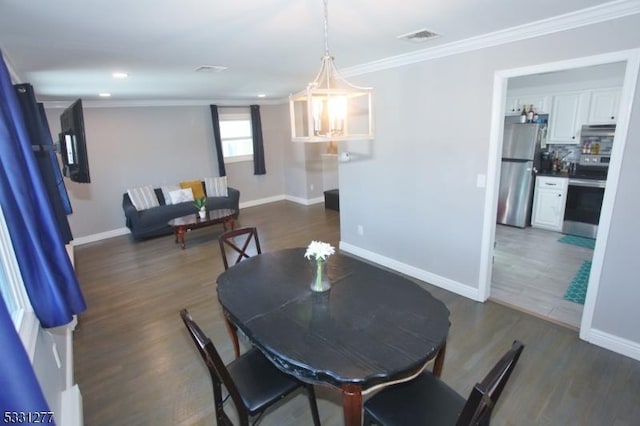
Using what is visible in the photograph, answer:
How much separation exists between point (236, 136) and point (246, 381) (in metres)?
6.38

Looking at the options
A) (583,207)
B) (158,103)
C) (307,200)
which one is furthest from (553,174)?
(158,103)

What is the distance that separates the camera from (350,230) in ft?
15.1

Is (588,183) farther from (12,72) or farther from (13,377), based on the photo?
(12,72)

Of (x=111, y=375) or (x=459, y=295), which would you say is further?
(x=459, y=295)

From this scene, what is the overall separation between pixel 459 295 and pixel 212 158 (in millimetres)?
5661

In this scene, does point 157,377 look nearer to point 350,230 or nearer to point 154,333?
point 154,333

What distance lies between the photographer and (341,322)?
1.76 m

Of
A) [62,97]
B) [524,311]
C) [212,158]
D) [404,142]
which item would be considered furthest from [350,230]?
[62,97]

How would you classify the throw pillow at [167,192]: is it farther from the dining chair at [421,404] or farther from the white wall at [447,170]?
the dining chair at [421,404]

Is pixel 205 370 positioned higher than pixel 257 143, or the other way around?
pixel 257 143

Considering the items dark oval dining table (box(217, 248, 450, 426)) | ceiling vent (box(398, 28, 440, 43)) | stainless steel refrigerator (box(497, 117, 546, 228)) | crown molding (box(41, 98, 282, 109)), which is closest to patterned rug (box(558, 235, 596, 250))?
stainless steel refrigerator (box(497, 117, 546, 228))

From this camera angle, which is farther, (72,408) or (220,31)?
(220,31)

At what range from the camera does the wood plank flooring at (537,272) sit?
3.11 metres

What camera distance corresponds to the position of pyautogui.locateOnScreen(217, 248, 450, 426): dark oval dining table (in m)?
1.45
